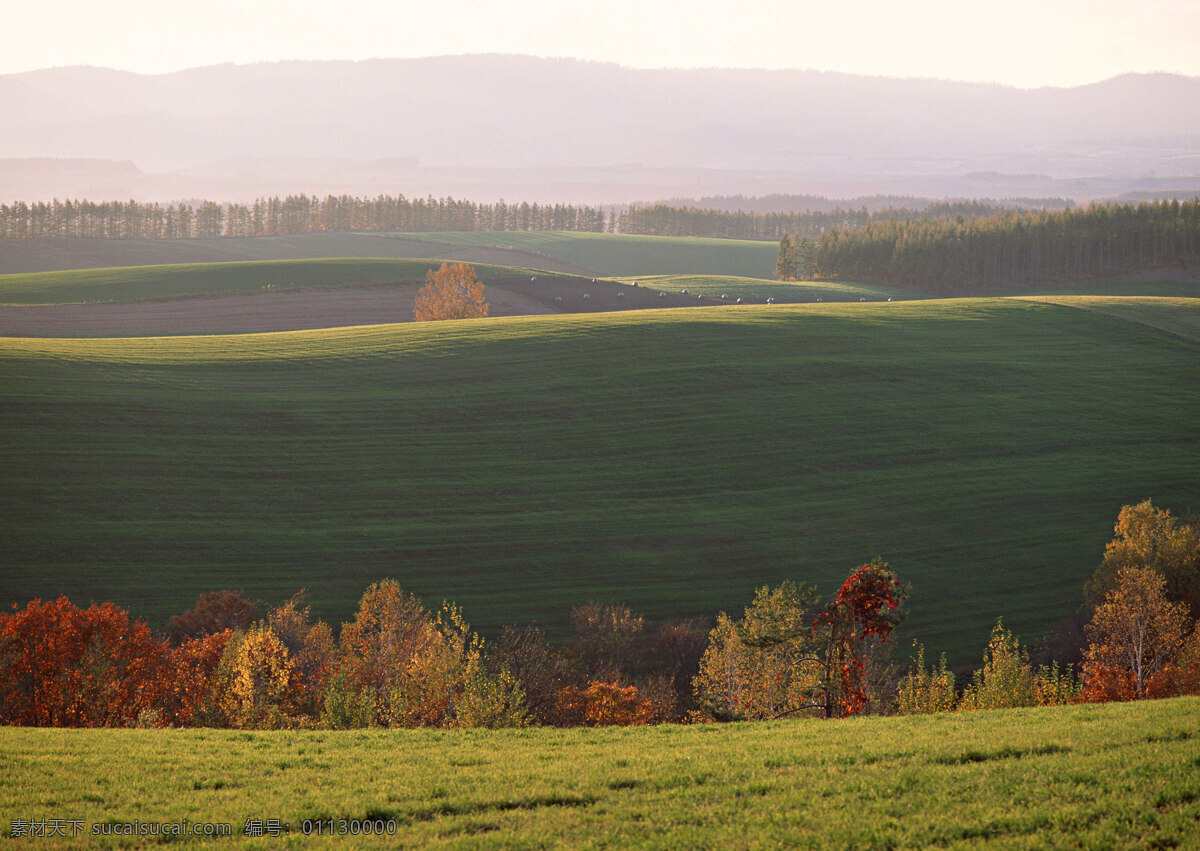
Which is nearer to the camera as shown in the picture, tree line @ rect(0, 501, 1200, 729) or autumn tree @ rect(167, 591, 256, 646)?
tree line @ rect(0, 501, 1200, 729)

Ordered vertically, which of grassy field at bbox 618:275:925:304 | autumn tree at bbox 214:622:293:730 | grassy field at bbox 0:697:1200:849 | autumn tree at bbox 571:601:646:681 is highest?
grassy field at bbox 618:275:925:304

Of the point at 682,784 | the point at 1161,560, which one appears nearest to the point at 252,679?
the point at 682,784

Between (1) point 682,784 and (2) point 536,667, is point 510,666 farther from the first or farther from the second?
(1) point 682,784

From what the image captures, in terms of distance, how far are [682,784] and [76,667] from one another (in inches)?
1009

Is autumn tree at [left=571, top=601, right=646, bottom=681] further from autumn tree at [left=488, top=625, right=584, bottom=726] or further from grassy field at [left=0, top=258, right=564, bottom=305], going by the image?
grassy field at [left=0, top=258, right=564, bottom=305]

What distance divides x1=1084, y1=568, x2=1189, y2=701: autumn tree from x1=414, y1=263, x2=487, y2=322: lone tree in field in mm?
72065

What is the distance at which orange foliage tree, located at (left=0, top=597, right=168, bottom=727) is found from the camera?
27.9 m

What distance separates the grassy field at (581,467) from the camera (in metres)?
39.7

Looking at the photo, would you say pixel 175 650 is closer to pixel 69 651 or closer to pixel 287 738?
pixel 69 651

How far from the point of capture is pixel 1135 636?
3250 centimetres

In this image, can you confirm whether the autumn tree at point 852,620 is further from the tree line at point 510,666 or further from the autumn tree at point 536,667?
the autumn tree at point 536,667

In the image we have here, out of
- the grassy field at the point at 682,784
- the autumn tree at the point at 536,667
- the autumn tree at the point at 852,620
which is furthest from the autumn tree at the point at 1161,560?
the grassy field at the point at 682,784

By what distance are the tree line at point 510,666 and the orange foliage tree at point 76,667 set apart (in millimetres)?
64

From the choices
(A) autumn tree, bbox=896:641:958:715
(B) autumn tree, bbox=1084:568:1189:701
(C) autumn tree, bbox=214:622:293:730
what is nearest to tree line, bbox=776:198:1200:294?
(B) autumn tree, bbox=1084:568:1189:701
